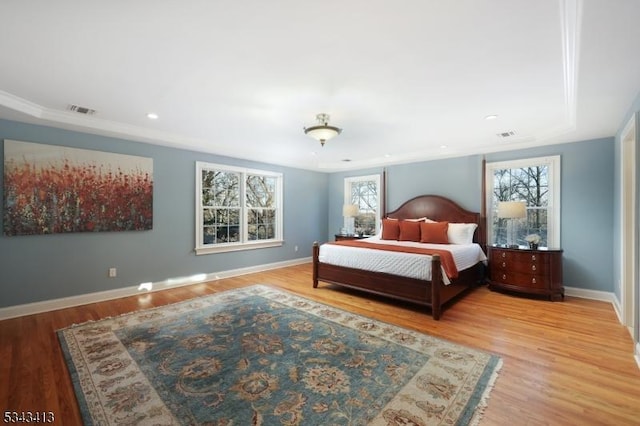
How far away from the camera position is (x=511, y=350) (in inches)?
98.7

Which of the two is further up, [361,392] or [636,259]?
[636,259]

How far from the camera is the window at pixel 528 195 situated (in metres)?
4.38

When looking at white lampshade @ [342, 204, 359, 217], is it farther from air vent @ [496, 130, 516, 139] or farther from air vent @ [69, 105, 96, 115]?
air vent @ [69, 105, 96, 115]

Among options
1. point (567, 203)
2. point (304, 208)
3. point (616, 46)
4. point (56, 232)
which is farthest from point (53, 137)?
point (567, 203)

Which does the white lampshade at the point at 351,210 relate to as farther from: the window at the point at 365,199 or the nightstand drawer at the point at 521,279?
the nightstand drawer at the point at 521,279

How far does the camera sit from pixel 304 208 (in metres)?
Answer: 6.94

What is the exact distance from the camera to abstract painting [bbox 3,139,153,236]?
3.33 meters

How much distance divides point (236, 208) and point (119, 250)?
206 centimetres

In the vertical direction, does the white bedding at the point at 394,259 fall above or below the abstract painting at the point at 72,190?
below

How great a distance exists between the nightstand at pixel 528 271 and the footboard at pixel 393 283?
3.63ft

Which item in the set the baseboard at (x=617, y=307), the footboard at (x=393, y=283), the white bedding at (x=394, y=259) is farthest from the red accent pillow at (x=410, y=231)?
the baseboard at (x=617, y=307)

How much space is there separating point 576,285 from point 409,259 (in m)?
2.81

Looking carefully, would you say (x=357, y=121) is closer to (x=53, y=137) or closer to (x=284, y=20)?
(x=284, y=20)

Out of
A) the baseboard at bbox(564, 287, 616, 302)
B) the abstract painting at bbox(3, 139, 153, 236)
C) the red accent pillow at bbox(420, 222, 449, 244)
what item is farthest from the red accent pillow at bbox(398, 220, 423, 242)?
the abstract painting at bbox(3, 139, 153, 236)
